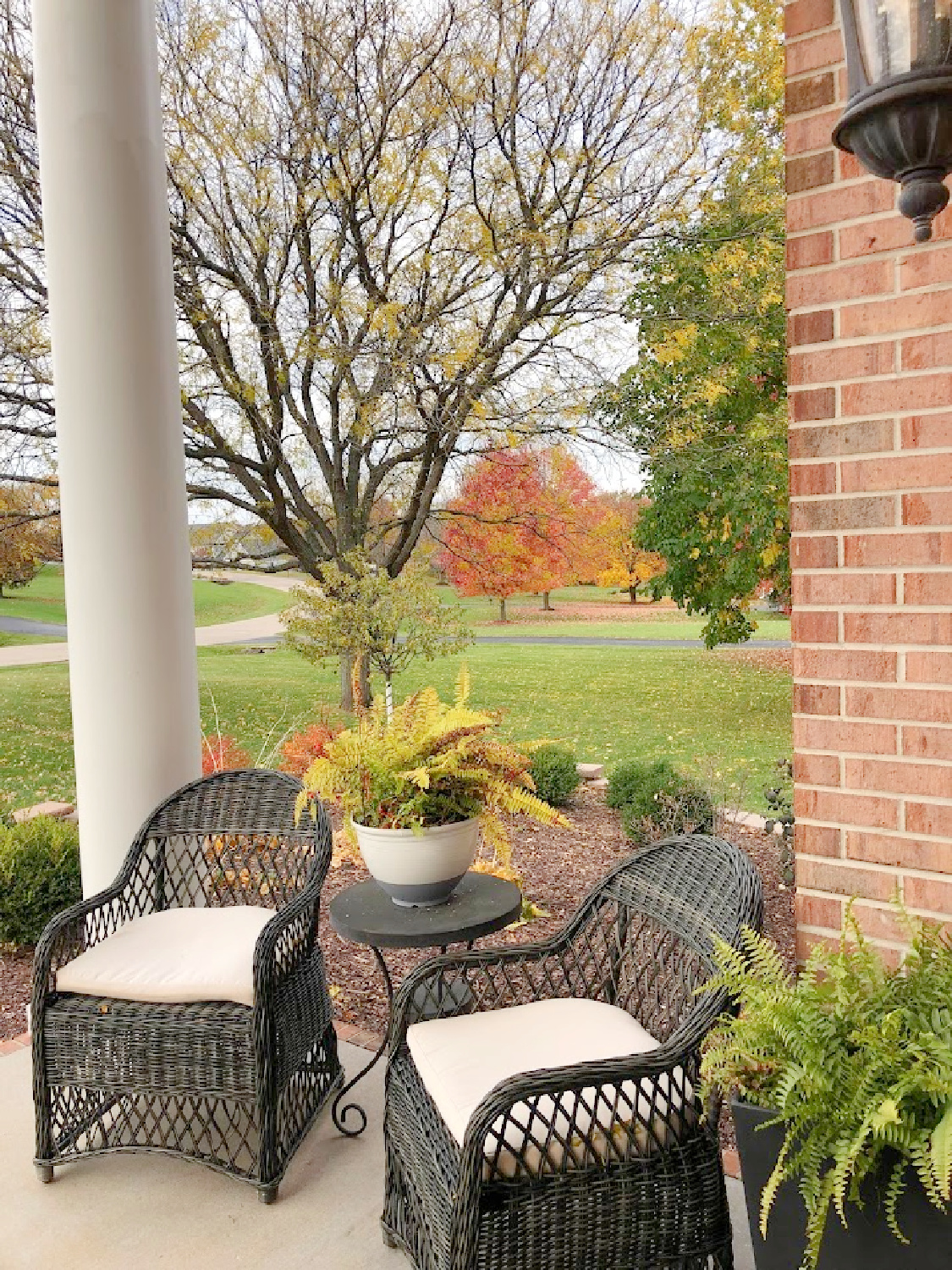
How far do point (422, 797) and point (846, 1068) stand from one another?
1.05 m

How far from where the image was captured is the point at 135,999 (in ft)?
6.86

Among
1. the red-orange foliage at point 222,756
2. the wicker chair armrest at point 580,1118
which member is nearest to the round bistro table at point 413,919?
the wicker chair armrest at point 580,1118

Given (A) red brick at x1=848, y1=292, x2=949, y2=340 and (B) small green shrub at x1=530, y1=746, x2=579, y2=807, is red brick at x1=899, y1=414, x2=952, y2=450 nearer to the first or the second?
(A) red brick at x1=848, y1=292, x2=949, y2=340

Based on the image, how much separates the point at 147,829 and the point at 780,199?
487 centimetres

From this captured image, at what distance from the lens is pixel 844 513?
171 centimetres

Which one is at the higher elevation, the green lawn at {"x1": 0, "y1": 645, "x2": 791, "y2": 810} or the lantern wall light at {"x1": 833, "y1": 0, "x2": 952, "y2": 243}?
the lantern wall light at {"x1": 833, "y1": 0, "x2": 952, "y2": 243}

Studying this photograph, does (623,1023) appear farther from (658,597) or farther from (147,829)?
(658,597)

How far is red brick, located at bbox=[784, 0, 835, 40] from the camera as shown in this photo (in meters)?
1.68

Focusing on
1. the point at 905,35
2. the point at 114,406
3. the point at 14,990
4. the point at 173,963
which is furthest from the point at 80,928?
the point at 905,35

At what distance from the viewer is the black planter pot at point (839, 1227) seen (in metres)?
1.25

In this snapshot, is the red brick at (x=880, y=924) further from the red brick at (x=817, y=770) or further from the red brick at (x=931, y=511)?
the red brick at (x=931, y=511)

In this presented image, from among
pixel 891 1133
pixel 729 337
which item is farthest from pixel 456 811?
pixel 729 337

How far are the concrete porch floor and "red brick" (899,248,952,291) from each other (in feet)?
5.54

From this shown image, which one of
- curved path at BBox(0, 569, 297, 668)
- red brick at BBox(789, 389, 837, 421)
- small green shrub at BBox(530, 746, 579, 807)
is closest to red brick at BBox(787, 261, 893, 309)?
red brick at BBox(789, 389, 837, 421)
